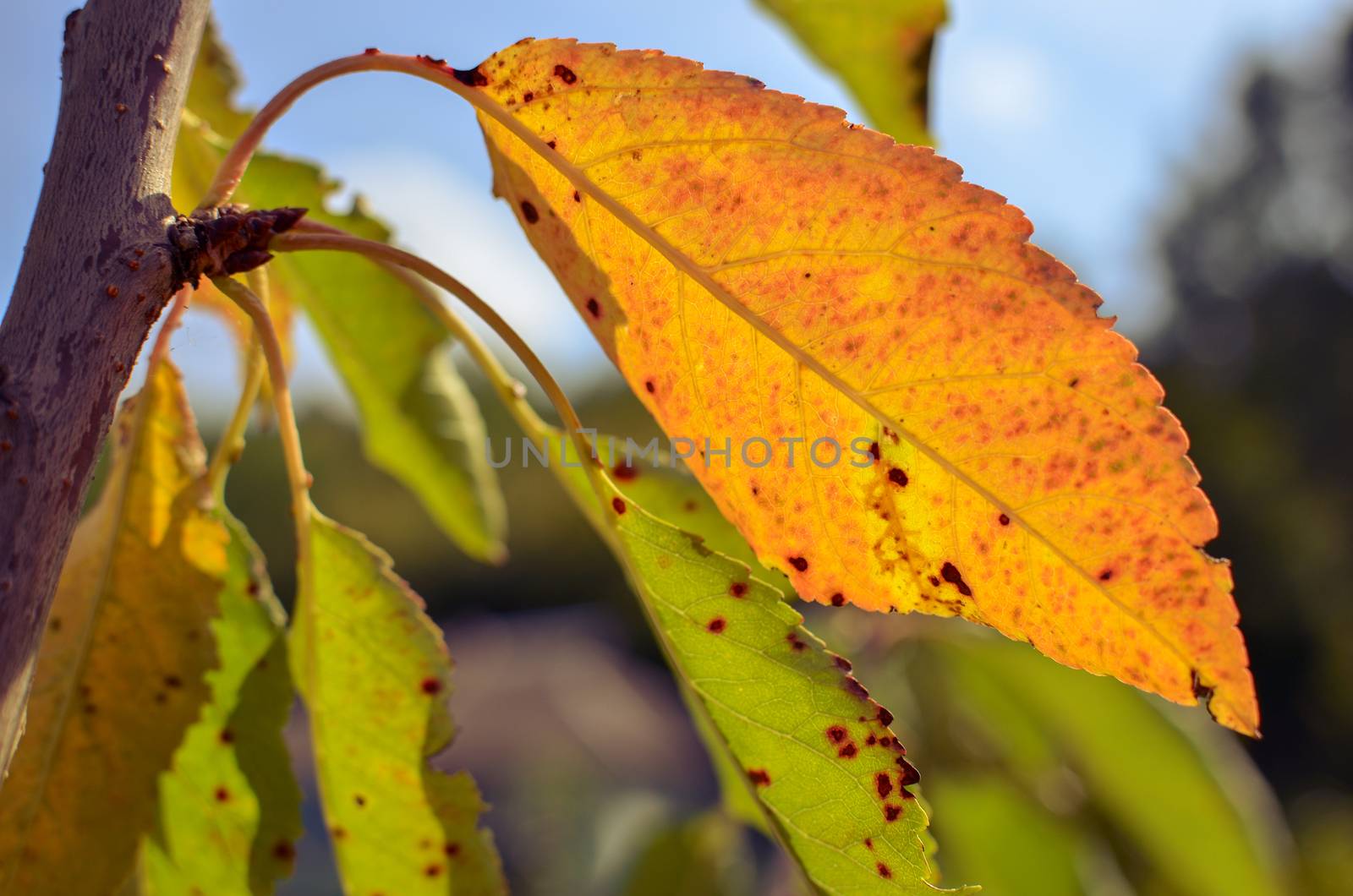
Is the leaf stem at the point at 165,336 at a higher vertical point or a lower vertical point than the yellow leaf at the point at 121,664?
higher

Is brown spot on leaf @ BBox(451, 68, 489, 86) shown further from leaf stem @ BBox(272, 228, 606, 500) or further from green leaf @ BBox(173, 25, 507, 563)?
green leaf @ BBox(173, 25, 507, 563)

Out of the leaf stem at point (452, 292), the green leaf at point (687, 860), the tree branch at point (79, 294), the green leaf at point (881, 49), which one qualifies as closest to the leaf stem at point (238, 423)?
the leaf stem at point (452, 292)

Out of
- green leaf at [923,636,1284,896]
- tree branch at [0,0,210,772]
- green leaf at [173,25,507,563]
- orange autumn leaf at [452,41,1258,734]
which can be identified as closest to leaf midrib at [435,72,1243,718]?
orange autumn leaf at [452,41,1258,734]

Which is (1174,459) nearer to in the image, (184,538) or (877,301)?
(877,301)

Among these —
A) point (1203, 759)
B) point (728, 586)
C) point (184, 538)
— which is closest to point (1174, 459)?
point (728, 586)

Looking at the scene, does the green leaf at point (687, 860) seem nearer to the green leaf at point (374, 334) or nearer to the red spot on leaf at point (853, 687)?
the green leaf at point (374, 334)

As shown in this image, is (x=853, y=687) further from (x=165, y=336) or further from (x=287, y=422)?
(x=165, y=336)

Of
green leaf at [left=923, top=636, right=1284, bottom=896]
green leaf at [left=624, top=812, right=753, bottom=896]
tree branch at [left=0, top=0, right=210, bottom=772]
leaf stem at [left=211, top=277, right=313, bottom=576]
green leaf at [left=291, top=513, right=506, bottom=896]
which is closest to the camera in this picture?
tree branch at [left=0, top=0, right=210, bottom=772]
